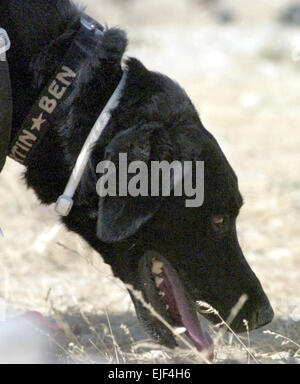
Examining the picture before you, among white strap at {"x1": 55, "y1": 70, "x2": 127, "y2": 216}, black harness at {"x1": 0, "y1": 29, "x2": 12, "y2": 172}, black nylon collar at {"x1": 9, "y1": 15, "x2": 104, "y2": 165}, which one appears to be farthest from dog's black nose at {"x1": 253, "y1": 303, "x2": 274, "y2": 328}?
black harness at {"x1": 0, "y1": 29, "x2": 12, "y2": 172}

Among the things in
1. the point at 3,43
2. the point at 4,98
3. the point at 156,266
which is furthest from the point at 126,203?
the point at 3,43

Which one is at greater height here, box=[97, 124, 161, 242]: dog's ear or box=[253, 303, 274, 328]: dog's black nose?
box=[97, 124, 161, 242]: dog's ear

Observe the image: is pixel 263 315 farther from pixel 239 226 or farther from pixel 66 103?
pixel 239 226

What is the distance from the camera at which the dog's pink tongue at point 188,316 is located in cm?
327

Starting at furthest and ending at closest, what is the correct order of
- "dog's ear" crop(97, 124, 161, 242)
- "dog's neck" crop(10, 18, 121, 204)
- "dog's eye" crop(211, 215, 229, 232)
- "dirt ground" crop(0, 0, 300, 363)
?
"dirt ground" crop(0, 0, 300, 363) < "dog's eye" crop(211, 215, 229, 232) < "dog's neck" crop(10, 18, 121, 204) < "dog's ear" crop(97, 124, 161, 242)

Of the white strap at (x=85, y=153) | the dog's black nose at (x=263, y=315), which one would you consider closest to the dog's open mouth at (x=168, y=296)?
the dog's black nose at (x=263, y=315)

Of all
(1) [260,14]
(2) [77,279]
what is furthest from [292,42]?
(2) [77,279]

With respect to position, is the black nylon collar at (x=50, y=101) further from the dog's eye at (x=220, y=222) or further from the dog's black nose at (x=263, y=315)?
the dog's black nose at (x=263, y=315)

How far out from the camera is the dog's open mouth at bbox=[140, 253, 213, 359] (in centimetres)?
326

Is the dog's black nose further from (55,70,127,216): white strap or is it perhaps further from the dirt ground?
(55,70,127,216): white strap

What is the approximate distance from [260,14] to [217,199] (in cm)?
1801

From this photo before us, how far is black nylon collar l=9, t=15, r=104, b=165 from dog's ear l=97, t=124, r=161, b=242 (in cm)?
26

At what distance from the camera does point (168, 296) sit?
331 centimetres
